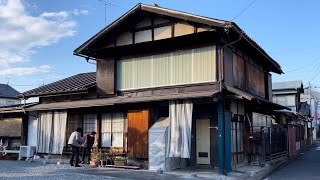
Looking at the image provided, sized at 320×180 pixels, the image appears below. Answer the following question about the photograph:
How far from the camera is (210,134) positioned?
15391mm

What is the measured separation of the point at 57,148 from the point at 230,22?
1074cm

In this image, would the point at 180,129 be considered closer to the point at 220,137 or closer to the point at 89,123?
the point at 220,137

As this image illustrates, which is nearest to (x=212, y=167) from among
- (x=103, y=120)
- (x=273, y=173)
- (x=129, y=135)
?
(x=273, y=173)

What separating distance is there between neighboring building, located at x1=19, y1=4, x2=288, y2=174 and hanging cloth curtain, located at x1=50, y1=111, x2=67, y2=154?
2.0 inches

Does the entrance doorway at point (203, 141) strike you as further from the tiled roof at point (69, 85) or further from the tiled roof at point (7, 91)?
the tiled roof at point (7, 91)

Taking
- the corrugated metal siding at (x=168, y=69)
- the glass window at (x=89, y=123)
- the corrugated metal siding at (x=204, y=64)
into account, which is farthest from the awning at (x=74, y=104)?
the corrugated metal siding at (x=204, y=64)

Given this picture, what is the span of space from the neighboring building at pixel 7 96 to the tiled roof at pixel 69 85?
31517 mm

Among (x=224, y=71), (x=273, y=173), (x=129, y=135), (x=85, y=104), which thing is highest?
(x=224, y=71)

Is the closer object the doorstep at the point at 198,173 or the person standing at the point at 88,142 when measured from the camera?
the doorstep at the point at 198,173

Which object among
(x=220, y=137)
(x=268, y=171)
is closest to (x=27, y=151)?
(x=220, y=137)

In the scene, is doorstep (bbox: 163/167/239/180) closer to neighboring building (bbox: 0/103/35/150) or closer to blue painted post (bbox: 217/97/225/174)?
blue painted post (bbox: 217/97/225/174)

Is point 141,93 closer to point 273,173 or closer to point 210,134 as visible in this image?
point 210,134

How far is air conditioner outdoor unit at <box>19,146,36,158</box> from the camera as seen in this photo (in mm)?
18906

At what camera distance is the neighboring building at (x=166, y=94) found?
14062mm
